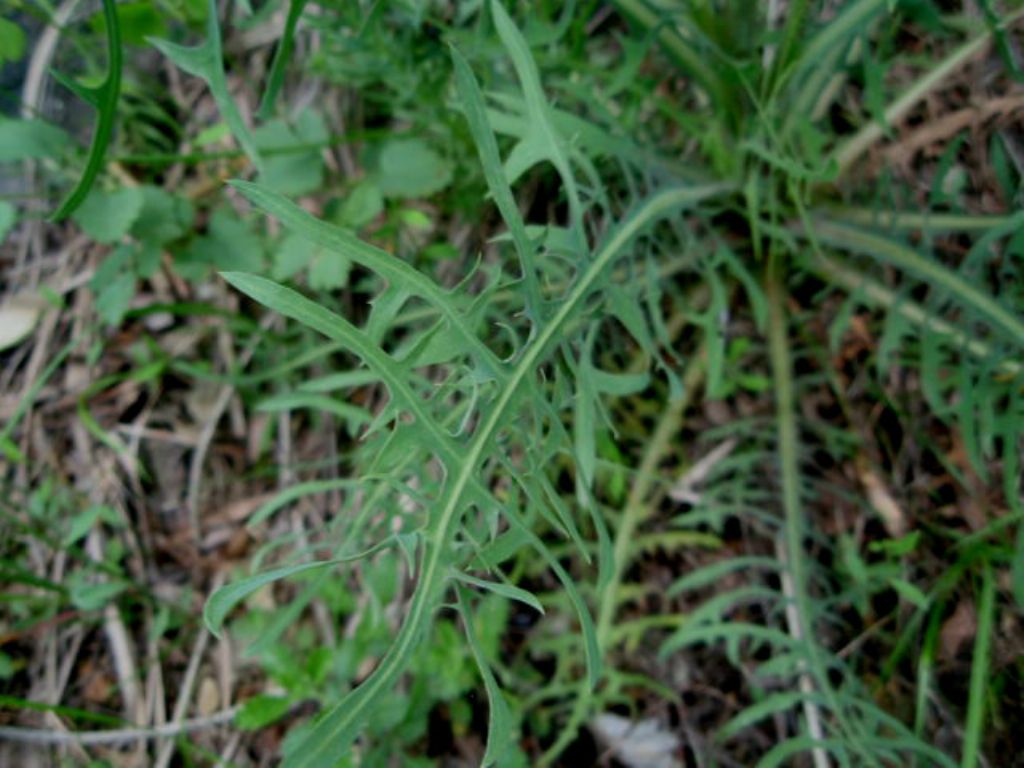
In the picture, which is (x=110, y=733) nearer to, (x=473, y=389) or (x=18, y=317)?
(x=18, y=317)

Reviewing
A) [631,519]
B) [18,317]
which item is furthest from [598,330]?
[18,317]

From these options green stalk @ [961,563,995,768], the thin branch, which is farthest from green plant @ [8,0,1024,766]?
the thin branch

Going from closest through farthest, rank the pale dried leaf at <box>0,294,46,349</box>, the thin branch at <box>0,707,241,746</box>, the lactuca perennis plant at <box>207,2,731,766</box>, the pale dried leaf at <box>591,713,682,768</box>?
the lactuca perennis plant at <box>207,2,731,766</box> < the pale dried leaf at <box>591,713,682,768</box> < the thin branch at <box>0,707,241,746</box> < the pale dried leaf at <box>0,294,46,349</box>

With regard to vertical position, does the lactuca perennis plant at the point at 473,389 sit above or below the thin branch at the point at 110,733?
above

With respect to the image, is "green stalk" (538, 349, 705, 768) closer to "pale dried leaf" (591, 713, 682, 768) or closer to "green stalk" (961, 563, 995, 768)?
"pale dried leaf" (591, 713, 682, 768)

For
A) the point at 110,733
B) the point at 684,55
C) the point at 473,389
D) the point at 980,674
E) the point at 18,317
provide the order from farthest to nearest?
the point at 18,317 < the point at 110,733 < the point at 684,55 < the point at 980,674 < the point at 473,389

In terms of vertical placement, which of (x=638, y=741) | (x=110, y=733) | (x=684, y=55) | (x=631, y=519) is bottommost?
(x=110, y=733)

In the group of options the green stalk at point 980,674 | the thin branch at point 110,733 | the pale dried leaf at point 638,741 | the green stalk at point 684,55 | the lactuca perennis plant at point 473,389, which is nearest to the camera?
the lactuca perennis plant at point 473,389

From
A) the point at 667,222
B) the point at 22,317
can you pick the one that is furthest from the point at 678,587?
the point at 22,317

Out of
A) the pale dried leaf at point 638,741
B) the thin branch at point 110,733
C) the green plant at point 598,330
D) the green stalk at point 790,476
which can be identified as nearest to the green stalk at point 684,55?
the green plant at point 598,330

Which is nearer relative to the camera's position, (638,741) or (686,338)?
(638,741)

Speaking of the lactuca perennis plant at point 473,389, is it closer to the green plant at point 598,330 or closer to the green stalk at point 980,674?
the green plant at point 598,330

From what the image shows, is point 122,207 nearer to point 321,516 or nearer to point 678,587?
point 321,516
